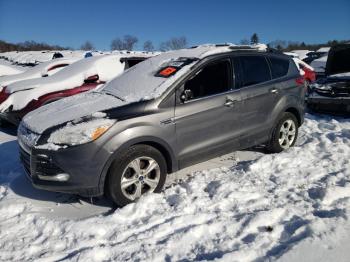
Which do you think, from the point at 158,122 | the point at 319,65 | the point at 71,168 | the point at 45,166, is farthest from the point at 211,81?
the point at 319,65

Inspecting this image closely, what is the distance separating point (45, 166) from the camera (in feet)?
12.0

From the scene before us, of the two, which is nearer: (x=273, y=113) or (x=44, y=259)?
(x=44, y=259)

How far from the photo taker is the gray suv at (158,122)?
3633 mm

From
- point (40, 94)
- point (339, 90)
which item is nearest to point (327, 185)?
point (339, 90)

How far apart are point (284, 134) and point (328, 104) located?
273cm

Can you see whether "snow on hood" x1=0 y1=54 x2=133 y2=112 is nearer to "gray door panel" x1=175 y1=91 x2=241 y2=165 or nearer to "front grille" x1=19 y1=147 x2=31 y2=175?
"front grille" x1=19 y1=147 x2=31 y2=175

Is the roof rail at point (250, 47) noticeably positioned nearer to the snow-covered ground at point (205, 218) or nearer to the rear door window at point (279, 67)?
the rear door window at point (279, 67)

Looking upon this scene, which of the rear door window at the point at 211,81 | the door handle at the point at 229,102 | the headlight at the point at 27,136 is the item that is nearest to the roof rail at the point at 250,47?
the rear door window at the point at 211,81

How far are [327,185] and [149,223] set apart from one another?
7.06 feet

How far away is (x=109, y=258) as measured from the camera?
2.97 m

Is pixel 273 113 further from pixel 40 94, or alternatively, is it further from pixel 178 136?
pixel 40 94

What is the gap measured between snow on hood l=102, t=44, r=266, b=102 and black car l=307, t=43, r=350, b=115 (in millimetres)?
2976

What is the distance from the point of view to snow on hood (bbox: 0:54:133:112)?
22.9 feet

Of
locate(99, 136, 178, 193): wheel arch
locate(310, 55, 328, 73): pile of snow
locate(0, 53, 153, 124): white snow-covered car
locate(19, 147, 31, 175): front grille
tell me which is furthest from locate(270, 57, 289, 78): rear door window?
locate(310, 55, 328, 73): pile of snow
